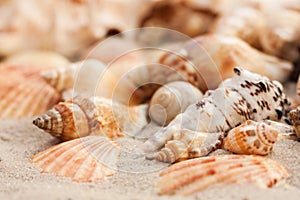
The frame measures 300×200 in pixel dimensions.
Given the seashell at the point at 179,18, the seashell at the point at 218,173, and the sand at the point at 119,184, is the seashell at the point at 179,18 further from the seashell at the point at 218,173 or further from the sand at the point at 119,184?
the seashell at the point at 218,173

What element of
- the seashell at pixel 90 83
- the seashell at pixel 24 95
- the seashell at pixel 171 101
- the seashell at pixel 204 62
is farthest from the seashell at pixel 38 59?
the seashell at pixel 171 101

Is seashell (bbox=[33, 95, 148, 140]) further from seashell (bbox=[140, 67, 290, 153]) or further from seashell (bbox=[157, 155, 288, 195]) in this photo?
seashell (bbox=[157, 155, 288, 195])

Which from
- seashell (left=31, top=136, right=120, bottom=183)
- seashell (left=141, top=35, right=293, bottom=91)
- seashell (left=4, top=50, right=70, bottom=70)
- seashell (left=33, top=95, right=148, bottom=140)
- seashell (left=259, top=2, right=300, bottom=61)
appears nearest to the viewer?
seashell (left=31, top=136, right=120, bottom=183)

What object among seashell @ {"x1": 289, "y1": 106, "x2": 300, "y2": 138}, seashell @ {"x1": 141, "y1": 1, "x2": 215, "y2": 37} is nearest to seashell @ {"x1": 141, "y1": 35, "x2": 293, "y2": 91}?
seashell @ {"x1": 289, "y1": 106, "x2": 300, "y2": 138}

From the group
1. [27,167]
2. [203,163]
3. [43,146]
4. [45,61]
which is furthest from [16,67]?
[203,163]

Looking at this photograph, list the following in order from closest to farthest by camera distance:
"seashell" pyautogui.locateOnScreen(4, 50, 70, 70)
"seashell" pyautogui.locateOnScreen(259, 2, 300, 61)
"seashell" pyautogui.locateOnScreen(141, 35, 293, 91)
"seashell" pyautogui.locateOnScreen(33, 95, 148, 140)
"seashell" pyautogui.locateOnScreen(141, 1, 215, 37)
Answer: "seashell" pyautogui.locateOnScreen(33, 95, 148, 140)
"seashell" pyautogui.locateOnScreen(141, 35, 293, 91)
"seashell" pyautogui.locateOnScreen(259, 2, 300, 61)
"seashell" pyautogui.locateOnScreen(4, 50, 70, 70)
"seashell" pyautogui.locateOnScreen(141, 1, 215, 37)

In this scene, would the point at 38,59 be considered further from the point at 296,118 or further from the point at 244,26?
the point at 296,118
